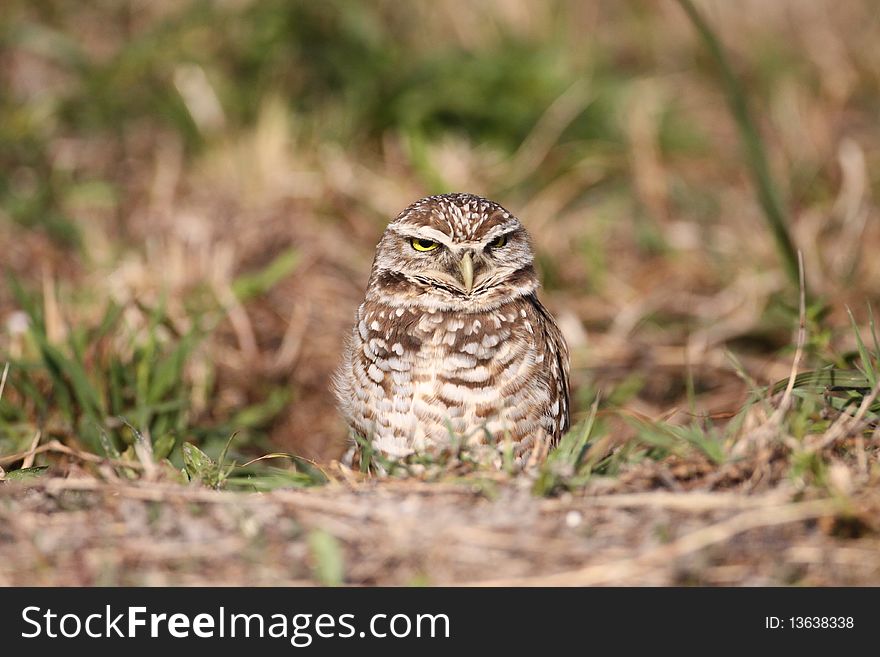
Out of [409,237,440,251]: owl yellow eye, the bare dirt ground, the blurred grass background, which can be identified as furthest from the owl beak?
the blurred grass background

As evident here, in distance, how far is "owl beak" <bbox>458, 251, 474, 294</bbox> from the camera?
324 cm

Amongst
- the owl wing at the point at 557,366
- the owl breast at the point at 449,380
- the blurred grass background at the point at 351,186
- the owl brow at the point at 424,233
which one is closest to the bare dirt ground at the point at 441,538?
the owl breast at the point at 449,380

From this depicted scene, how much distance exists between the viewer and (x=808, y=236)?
5.34 m

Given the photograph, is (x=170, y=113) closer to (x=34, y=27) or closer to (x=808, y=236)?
(x=34, y=27)

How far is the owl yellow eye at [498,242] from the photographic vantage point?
3.35 metres

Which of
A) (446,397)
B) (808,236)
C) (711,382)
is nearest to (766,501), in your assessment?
(446,397)

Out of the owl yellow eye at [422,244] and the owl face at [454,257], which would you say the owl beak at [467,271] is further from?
the owl yellow eye at [422,244]

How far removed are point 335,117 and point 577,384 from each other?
7.87 ft

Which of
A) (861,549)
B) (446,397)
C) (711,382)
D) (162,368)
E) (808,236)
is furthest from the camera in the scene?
(808,236)

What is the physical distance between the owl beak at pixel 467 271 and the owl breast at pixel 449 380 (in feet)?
→ 0.31

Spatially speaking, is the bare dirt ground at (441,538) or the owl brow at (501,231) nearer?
the bare dirt ground at (441,538)

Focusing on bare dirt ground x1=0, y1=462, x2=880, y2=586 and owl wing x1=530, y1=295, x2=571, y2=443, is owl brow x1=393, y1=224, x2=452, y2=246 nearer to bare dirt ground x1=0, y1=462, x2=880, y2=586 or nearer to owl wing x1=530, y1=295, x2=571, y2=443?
owl wing x1=530, y1=295, x2=571, y2=443

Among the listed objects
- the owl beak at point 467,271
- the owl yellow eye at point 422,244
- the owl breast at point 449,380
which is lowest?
the owl breast at point 449,380

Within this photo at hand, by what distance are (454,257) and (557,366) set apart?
0.53 metres
